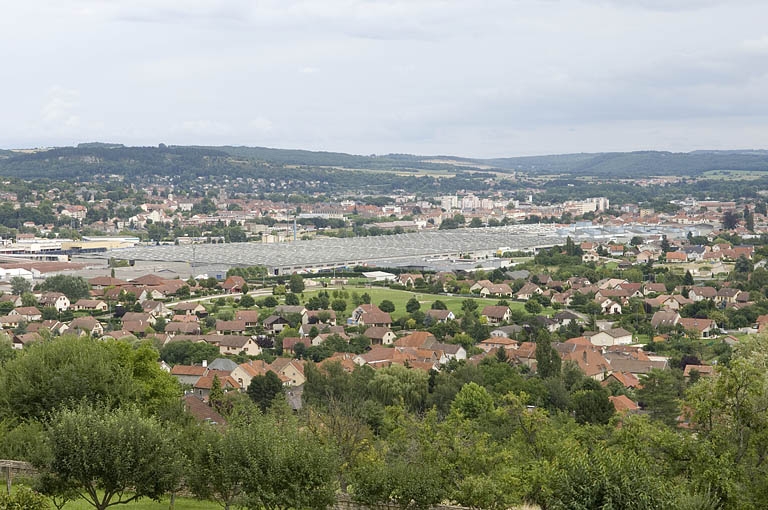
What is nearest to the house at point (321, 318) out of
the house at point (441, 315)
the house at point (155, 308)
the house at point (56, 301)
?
the house at point (441, 315)

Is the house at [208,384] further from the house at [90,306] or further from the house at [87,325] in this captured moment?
the house at [90,306]

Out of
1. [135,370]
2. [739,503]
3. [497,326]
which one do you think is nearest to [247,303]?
[497,326]

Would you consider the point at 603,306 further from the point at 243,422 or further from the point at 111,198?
the point at 111,198

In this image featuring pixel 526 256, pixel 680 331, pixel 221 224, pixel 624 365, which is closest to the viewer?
pixel 624 365

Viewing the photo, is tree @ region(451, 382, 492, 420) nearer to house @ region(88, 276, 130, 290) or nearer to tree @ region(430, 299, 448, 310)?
tree @ region(430, 299, 448, 310)

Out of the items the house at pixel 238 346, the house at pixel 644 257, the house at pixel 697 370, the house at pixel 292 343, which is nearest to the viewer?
the house at pixel 697 370

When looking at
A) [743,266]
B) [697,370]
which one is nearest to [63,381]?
[697,370]

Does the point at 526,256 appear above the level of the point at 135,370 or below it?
below
